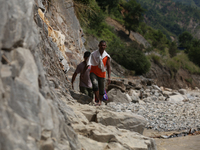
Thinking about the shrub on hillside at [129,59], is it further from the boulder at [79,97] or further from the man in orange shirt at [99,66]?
the boulder at [79,97]

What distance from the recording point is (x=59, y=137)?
204 centimetres

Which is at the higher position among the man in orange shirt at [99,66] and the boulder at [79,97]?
the man in orange shirt at [99,66]

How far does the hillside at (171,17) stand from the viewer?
3706 inches

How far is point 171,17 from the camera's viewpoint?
105125 mm

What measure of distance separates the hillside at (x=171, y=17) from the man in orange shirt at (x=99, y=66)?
283ft

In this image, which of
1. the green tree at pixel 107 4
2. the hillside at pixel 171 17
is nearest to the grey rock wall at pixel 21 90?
the green tree at pixel 107 4

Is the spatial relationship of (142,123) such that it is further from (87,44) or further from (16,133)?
(87,44)

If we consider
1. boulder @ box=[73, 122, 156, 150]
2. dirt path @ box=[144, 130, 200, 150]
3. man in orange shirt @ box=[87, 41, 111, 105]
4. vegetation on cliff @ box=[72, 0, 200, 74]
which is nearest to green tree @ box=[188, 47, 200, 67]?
vegetation on cliff @ box=[72, 0, 200, 74]

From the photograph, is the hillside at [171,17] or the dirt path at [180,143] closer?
the dirt path at [180,143]

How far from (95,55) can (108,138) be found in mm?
2492

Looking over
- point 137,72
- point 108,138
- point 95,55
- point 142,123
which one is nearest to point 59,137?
point 108,138

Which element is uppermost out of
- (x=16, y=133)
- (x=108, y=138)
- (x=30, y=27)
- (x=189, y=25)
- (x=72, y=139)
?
(x=189, y=25)

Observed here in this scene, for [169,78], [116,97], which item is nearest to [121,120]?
[116,97]

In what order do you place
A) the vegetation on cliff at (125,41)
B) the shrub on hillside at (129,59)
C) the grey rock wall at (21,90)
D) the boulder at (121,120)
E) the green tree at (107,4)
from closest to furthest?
1. the grey rock wall at (21,90)
2. the boulder at (121,120)
3. the vegetation on cliff at (125,41)
4. the shrub on hillside at (129,59)
5. the green tree at (107,4)
